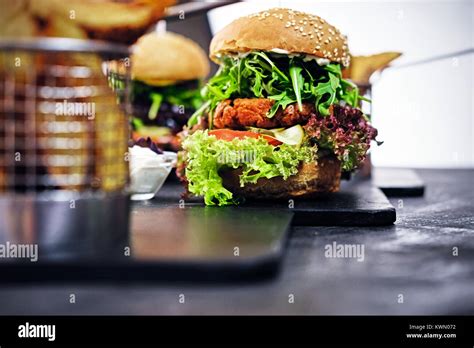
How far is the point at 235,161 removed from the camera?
264 cm

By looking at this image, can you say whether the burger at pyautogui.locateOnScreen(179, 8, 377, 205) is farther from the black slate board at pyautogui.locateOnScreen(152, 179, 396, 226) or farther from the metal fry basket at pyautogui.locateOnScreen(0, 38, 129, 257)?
the metal fry basket at pyautogui.locateOnScreen(0, 38, 129, 257)

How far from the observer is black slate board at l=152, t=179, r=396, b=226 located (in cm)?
250

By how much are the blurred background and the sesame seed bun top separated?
7.27 feet

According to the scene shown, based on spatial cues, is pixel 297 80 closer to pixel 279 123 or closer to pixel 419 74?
pixel 279 123

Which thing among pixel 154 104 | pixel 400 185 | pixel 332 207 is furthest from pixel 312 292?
pixel 154 104

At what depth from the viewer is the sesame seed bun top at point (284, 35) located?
8.70 ft

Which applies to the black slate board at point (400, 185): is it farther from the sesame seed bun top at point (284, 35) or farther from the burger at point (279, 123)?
the sesame seed bun top at point (284, 35)

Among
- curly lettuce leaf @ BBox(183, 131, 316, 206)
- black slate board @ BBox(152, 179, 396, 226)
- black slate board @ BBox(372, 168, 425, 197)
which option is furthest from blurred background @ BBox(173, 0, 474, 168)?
curly lettuce leaf @ BBox(183, 131, 316, 206)

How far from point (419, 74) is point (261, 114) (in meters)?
3.14

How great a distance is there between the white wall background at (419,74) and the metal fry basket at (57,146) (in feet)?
11.3

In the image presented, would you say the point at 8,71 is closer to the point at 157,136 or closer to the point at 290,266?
the point at 290,266

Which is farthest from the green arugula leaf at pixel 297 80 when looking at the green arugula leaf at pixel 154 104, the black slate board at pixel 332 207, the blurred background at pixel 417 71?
the blurred background at pixel 417 71
